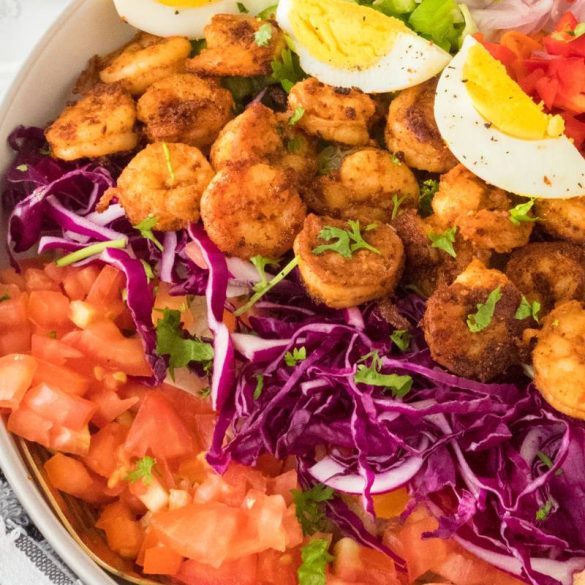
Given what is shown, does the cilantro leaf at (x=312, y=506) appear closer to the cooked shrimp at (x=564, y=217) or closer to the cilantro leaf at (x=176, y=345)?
the cilantro leaf at (x=176, y=345)

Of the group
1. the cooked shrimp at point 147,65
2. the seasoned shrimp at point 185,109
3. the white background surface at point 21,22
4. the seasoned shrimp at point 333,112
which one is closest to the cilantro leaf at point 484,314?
the seasoned shrimp at point 333,112

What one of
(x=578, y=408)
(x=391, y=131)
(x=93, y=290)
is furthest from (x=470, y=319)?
(x=93, y=290)

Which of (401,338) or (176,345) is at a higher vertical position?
(176,345)

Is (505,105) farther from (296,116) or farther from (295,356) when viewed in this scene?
(295,356)

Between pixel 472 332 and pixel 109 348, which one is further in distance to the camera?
pixel 109 348

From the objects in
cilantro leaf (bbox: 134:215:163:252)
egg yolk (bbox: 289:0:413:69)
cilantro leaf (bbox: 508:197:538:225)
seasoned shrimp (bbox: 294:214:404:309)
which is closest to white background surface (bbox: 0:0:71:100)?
egg yolk (bbox: 289:0:413:69)

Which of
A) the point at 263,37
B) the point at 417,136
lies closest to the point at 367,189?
the point at 417,136
